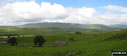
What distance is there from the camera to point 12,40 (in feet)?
352

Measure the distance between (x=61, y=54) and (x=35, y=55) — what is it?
9500mm

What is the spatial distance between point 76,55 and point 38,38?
56756 mm

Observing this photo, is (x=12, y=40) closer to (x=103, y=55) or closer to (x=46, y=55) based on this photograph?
(x=46, y=55)

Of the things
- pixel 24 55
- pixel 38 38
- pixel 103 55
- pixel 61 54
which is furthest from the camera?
pixel 38 38

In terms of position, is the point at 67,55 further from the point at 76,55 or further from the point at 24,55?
the point at 24,55

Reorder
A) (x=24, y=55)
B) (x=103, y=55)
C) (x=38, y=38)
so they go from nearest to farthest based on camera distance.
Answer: (x=103, y=55) < (x=24, y=55) < (x=38, y=38)

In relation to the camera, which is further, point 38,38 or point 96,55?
point 38,38

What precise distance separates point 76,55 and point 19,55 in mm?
19339

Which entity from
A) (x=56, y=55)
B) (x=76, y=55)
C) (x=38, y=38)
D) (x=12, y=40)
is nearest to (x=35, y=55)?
(x=56, y=55)

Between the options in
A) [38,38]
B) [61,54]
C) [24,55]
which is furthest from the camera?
[38,38]

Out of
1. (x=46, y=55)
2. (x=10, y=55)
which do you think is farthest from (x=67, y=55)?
(x=10, y=55)

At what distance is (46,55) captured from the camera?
49.8m

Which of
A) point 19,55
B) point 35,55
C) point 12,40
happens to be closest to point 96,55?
point 35,55

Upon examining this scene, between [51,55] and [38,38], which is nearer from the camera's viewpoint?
[51,55]
